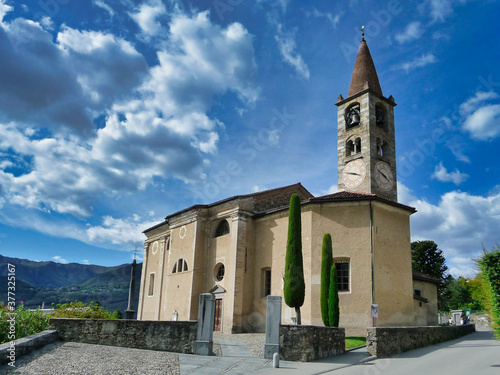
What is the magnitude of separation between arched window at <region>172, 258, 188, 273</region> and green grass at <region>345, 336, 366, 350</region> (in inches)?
525

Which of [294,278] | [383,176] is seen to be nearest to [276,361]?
[294,278]

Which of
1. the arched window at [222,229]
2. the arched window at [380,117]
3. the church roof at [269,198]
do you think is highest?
the arched window at [380,117]

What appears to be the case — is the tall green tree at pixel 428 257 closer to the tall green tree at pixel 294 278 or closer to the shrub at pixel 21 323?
the tall green tree at pixel 294 278

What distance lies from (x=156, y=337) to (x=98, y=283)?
6393 inches

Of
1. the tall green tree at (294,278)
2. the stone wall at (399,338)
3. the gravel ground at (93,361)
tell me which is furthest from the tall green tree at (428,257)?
the gravel ground at (93,361)

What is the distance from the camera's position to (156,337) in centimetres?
1295

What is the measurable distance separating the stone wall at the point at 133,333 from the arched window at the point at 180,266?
1349 centimetres

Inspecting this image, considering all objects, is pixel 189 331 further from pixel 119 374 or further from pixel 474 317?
pixel 474 317

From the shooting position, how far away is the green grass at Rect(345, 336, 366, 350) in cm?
1557

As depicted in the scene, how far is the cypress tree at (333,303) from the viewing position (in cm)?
1652

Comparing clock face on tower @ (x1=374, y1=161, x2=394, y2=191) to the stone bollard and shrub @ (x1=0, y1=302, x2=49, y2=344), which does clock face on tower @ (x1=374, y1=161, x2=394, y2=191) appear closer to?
the stone bollard

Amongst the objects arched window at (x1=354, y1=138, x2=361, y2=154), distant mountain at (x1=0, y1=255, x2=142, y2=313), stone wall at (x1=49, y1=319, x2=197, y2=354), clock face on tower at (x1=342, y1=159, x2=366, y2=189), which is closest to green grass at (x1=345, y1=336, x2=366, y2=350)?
stone wall at (x1=49, y1=319, x2=197, y2=354)

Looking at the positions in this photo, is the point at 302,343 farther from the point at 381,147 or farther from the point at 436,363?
the point at 381,147

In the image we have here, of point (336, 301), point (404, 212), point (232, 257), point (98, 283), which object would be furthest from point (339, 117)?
point (98, 283)
